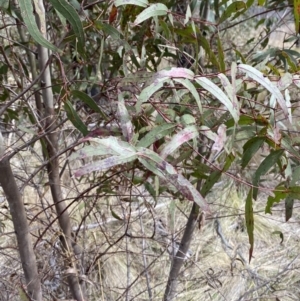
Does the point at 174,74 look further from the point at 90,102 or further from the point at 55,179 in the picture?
the point at 55,179

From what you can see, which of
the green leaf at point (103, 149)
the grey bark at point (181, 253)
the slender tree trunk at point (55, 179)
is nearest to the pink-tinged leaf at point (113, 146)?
the green leaf at point (103, 149)

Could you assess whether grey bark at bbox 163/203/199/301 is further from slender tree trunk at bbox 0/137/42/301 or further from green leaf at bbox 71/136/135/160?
green leaf at bbox 71/136/135/160

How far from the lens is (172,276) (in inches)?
43.6

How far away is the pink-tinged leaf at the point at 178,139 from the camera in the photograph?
1.49 feet

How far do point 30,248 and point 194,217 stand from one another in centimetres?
48

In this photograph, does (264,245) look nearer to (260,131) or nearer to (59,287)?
(59,287)

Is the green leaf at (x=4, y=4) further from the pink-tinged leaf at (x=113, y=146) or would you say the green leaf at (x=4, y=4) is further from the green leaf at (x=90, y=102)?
the pink-tinged leaf at (x=113, y=146)

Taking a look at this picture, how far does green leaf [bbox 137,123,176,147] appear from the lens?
19.5 inches

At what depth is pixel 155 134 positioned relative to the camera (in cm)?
50

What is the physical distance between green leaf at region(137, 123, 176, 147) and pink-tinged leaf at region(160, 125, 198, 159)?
0.12 ft

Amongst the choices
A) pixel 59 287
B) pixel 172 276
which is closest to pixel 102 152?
pixel 172 276

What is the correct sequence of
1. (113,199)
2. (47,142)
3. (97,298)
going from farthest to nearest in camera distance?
(113,199) < (97,298) < (47,142)

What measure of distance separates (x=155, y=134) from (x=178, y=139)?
0.05 meters

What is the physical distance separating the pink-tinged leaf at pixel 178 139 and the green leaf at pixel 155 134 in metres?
0.04
